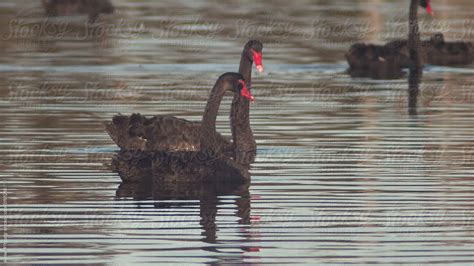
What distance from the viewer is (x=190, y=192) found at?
1585 centimetres

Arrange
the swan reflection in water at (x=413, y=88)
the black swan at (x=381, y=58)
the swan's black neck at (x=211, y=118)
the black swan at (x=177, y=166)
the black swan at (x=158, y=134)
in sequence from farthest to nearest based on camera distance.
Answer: the black swan at (x=381, y=58)
the swan reflection in water at (x=413, y=88)
the black swan at (x=158, y=134)
the swan's black neck at (x=211, y=118)
the black swan at (x=177, y=166)

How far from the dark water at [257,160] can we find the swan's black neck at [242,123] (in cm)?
21

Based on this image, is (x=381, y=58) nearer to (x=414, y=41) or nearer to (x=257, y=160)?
(x=414, y=41)

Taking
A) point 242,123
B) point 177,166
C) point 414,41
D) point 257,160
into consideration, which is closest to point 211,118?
point 257,160

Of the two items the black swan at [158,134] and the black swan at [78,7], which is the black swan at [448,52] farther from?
the black swan at [158,134]

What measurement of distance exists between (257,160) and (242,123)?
1101 millimetres

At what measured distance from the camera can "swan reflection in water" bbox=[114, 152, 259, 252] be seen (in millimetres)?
14641

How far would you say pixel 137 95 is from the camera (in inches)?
1007

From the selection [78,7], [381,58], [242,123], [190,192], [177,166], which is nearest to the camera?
[190,192]

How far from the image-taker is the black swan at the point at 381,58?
101 feet

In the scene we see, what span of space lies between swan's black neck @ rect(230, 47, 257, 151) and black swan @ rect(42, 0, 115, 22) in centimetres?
2403

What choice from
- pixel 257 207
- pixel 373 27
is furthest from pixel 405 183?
pixel 373 27

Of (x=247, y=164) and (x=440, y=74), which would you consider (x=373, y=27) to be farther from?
(x=247, y=164)

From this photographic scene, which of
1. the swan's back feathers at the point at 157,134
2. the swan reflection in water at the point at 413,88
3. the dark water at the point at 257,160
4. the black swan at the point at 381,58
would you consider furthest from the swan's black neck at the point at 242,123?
the black swan at the point at 381,58
